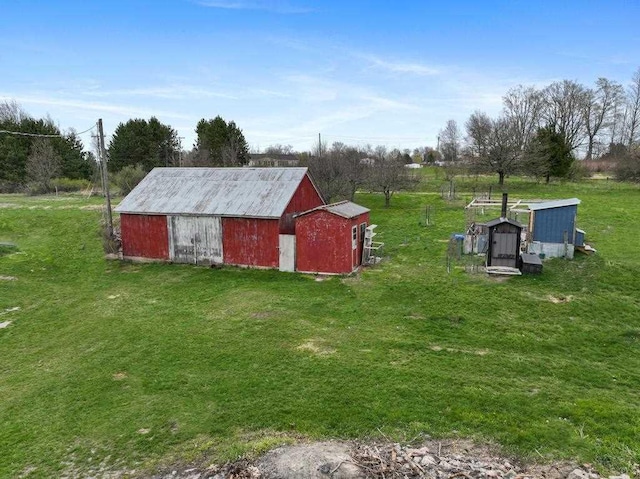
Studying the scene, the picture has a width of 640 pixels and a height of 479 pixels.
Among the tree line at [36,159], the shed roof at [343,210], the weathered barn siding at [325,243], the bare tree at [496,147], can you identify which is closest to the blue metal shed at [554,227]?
the shed roof at [343,210]

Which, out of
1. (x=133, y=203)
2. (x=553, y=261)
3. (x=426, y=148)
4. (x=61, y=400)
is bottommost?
(x=61, y=400)

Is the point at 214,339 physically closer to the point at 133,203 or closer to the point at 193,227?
the point at 193,227

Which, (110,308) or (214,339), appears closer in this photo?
(214,339)

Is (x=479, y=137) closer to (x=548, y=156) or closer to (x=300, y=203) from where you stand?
(x=548, y=156)

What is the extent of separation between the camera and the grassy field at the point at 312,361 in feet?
26.8

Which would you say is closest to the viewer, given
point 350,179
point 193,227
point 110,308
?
point 110,308

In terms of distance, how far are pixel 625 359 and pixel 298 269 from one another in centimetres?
1201

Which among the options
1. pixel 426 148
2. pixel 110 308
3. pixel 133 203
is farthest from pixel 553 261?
pixel 426 148

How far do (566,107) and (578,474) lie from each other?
199 ft

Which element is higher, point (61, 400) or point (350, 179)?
point (350, 179)

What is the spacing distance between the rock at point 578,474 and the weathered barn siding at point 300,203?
566 inches

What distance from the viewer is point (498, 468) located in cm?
704

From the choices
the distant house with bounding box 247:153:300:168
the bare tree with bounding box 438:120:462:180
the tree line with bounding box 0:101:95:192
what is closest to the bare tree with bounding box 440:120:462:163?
the bare tree with bounding box 438:120:462:180

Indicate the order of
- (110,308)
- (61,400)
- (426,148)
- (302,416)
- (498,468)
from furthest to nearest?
(426,148) → (110,308) → (61,400) → (302,416) → (498,468)
